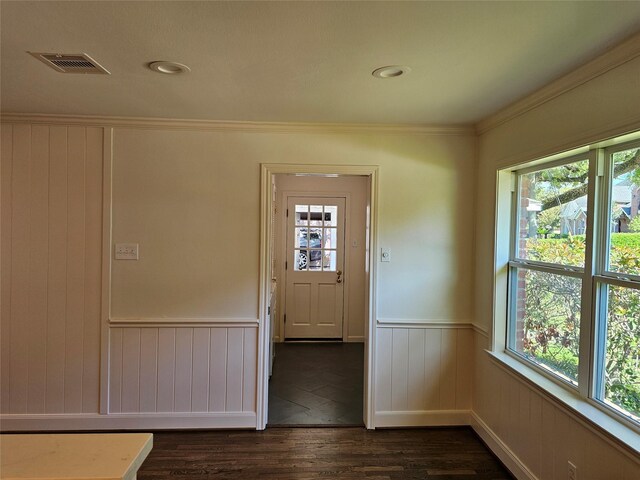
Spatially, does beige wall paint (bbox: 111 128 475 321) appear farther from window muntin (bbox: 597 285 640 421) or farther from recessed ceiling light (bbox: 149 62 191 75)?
window muntin (bbox: 597 285 640 421)

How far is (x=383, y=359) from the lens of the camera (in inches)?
119

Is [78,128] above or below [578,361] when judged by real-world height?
above

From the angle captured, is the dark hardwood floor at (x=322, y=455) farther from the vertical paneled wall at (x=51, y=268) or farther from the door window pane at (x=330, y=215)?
the door window pane at (x=330, y=215)

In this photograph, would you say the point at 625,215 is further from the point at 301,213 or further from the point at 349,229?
the point at 301,213

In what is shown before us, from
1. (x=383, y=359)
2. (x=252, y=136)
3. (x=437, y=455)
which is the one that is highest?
(x=252, y=136)

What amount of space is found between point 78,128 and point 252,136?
1287 millimetres

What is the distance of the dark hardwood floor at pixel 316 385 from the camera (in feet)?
10.4

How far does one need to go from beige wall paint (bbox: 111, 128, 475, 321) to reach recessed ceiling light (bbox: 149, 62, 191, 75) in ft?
3.16

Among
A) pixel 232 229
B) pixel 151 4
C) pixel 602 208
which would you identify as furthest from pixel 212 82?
pixel 602 208

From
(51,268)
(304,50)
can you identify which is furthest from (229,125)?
(51,268)

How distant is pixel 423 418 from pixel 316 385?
1.17 metres

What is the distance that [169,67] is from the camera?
6.38 ft

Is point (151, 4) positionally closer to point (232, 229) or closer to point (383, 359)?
point (232, 229)

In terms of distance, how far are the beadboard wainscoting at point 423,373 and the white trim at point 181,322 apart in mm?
1068
